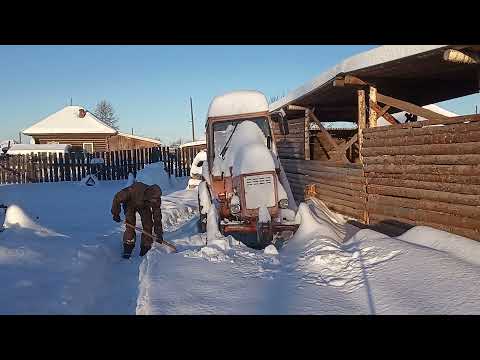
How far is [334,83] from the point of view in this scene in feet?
25.6

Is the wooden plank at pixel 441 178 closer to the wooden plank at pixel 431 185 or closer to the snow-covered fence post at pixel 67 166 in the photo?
the wooden plank at pixel 431 185

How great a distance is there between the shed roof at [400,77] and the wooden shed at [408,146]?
19 mm

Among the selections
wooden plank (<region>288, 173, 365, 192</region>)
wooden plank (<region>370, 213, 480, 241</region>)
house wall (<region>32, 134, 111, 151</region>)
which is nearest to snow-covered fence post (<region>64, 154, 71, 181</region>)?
house wall (<region>32, 134, 111, 151</region>)

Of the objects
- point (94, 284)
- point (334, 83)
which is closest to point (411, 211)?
point (334, 83)

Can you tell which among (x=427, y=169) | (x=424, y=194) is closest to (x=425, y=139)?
(x=427, y=169)

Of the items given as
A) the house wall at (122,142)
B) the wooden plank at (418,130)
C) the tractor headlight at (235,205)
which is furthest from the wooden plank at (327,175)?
the house wall at (122,142)

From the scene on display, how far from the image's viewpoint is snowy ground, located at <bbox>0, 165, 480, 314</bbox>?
364 centimetres

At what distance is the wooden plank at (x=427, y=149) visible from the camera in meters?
5.20

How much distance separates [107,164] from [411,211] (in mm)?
19505

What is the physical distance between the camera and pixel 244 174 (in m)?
6.80

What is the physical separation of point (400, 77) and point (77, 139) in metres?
29.8

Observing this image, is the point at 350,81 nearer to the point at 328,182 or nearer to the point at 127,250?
the point at 328,182
